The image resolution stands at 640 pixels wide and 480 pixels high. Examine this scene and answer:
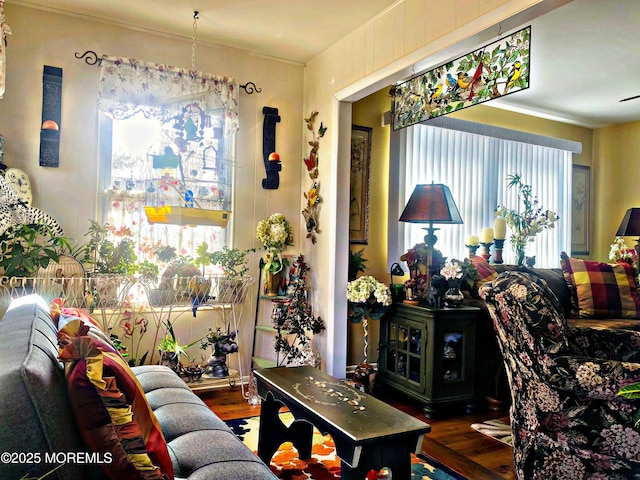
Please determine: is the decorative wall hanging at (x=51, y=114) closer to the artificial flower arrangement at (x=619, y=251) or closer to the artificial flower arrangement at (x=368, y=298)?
the artificial flower arrangement at (x=368, y=298)

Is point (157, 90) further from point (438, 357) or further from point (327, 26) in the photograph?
point (438, 357)

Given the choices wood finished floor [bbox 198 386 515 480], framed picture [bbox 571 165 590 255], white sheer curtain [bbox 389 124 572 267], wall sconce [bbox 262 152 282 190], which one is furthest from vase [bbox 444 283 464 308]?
framed picture [bbox 571 165 590 255]

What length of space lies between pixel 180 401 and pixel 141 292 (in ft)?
5.56

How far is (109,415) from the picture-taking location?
1084 millimetres

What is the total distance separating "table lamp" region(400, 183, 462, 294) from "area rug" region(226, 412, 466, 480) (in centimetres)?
131

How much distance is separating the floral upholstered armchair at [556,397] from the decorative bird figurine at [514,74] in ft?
3.28

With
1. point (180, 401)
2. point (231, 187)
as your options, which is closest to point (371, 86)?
point (231, 187)

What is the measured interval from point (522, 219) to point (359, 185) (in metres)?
1.85

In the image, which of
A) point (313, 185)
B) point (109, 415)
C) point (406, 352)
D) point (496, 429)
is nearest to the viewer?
point (109, 415)

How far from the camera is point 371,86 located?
3344 millimetres

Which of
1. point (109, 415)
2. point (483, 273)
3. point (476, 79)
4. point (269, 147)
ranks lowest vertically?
point (109, 415)

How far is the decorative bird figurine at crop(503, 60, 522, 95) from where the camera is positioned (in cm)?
242

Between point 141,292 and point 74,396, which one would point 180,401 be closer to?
point 74,396

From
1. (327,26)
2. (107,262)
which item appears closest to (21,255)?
(107,262)
